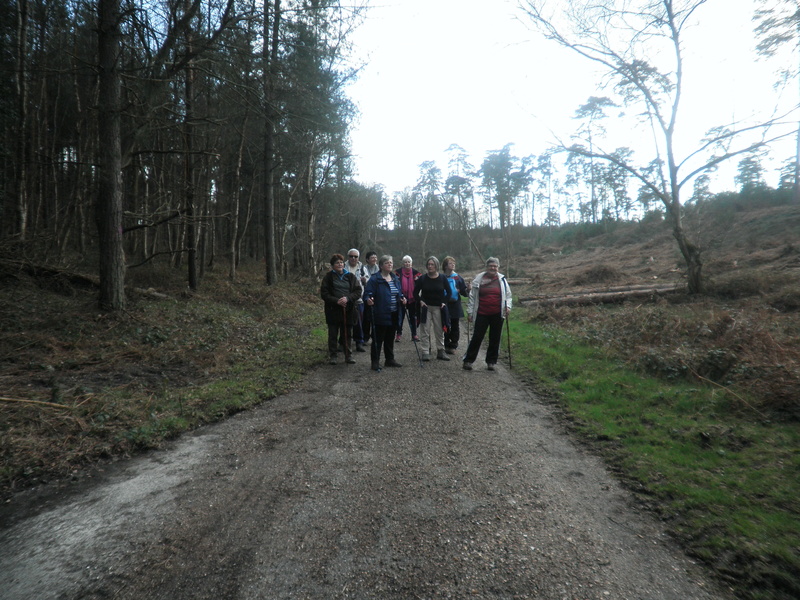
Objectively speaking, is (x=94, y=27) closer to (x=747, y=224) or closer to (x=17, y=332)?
(x=17, y=332)

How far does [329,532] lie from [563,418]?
3761 mm

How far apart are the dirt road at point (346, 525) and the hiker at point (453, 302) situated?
475 centimetres

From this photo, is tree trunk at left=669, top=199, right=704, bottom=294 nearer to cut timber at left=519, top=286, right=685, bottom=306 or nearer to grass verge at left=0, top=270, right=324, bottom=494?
cut timber at left=519, top=286, right=685, bottom=306

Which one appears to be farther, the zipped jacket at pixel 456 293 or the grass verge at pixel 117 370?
the zipped jacket at pixel 456 293

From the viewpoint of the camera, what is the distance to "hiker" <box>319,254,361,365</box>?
836 centimetres

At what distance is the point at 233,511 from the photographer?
328 centimetres

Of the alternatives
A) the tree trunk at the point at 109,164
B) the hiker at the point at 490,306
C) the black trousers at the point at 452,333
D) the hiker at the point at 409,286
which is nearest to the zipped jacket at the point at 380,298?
the hiker at the point at 409,286

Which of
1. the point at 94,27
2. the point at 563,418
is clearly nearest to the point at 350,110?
the point at 94,27

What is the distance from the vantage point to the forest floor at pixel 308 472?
8.52ft

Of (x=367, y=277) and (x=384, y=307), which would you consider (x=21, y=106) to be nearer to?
(x=367, y=277)

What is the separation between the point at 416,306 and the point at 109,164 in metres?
7.18

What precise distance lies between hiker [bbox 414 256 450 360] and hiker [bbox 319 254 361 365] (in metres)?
1.50

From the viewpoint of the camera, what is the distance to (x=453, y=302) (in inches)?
373

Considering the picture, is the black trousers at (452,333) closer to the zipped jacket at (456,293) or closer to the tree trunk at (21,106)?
the zipped jacket at (456,293)
